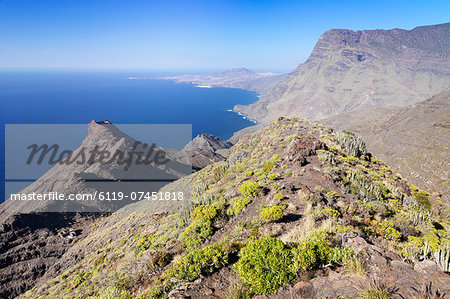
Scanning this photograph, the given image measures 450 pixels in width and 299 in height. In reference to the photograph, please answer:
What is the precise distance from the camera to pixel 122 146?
57531 mm

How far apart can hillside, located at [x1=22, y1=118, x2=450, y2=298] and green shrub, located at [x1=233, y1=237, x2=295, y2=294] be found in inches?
0.9

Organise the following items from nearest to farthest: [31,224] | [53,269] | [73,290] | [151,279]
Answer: [151,279] < [73,290] < [53,269] < [31,224]

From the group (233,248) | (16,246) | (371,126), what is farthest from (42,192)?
(371,126)

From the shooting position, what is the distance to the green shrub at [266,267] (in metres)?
5.37

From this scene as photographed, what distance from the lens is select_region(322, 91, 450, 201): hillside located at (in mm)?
46625

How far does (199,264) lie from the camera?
6.69m

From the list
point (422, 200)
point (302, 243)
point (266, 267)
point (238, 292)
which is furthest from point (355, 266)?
point (422, 200)

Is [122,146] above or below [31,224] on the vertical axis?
above

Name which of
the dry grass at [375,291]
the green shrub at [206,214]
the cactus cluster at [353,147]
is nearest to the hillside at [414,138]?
the cactus cluster at [353,147]

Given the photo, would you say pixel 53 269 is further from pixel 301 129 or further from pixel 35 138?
pixel 35 138

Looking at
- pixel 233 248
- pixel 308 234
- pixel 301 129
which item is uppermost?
pixel 301 129

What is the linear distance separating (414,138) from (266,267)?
292 feet

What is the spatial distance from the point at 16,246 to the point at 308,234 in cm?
4150

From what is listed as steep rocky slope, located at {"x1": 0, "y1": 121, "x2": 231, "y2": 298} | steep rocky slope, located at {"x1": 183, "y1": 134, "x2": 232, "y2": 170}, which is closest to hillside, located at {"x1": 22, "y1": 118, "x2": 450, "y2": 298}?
steep rocky slope, located at {"x1": 0, "y1": 121, "x2": 231, "y2": 298}
